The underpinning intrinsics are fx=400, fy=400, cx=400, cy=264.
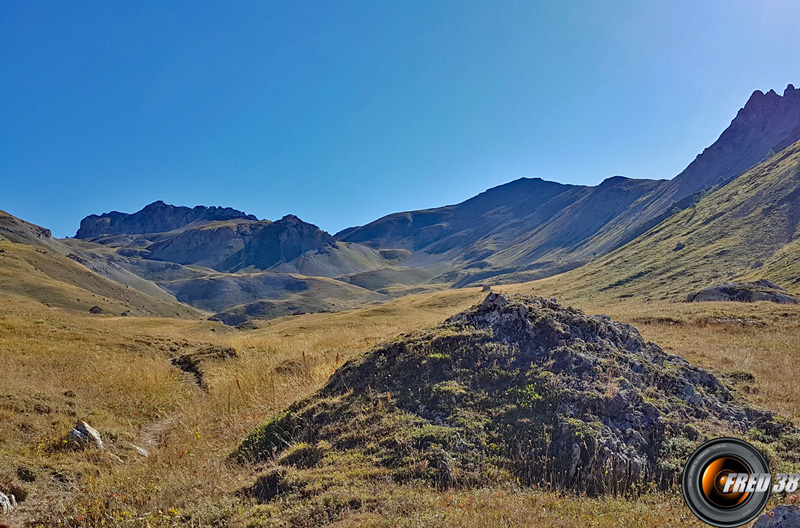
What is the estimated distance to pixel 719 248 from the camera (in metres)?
88.7

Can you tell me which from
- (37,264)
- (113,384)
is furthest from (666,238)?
(37,264)

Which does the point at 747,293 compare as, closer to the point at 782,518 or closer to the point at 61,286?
the point at 782,518

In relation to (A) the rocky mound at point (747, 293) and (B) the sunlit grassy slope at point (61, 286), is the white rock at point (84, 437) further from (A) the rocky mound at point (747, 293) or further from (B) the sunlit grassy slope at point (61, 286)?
(B) the sunlit grassy slope at point (61, 286)

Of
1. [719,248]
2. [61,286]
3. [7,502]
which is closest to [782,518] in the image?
[7,502]

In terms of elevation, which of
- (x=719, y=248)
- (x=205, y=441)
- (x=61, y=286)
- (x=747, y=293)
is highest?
(x=719, y=248)

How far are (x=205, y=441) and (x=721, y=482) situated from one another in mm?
10164

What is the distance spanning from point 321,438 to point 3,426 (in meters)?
8.59

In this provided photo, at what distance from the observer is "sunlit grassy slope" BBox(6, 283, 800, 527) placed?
5.80 metres

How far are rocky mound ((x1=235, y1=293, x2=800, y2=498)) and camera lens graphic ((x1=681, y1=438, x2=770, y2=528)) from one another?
1.47 m

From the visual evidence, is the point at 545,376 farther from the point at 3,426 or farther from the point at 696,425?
the point at 3,426

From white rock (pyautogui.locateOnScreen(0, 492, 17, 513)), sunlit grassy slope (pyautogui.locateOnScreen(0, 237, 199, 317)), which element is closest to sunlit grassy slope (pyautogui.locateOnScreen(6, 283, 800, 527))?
white rock (pyautogui.locateOnScreen(0, 492, 17, 513))

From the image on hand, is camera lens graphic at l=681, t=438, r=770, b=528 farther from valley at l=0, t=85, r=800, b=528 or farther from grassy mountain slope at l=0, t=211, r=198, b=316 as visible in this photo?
grassy mountain slope at l=0, t=211, r=198, b=316

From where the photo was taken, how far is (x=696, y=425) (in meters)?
8.15

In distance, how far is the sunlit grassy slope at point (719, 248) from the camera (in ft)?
242
